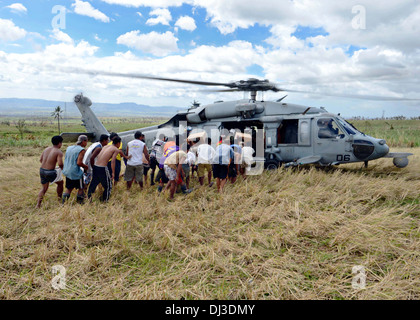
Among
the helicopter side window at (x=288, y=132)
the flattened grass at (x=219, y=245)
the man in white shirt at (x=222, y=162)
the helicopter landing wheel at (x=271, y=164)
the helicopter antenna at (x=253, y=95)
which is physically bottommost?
the flattened grass at (x=219, y=245)

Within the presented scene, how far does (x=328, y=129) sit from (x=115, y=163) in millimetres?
6732

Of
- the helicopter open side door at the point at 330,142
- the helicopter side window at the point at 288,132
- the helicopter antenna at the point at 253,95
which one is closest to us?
the helicopter open side door at the point at 330,142

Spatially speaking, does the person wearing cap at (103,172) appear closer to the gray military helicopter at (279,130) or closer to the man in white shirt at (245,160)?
the gray military helicopter at (279,130)

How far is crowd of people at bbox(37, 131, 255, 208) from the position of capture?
18.7 ft

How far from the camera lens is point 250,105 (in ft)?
29.2

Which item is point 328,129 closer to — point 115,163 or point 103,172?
point 115,163

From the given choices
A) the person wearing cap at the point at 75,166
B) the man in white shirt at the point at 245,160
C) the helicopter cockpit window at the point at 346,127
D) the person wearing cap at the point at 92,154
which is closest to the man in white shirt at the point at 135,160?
the person wearing cap at the point at 92,154

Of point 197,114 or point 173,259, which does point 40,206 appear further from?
point 197,114

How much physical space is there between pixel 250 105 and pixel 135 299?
7361 mm

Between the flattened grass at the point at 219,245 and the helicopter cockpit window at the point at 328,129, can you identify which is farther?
the helicopter cockpit window at the point at 328,129

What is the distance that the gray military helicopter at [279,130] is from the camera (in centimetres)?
819

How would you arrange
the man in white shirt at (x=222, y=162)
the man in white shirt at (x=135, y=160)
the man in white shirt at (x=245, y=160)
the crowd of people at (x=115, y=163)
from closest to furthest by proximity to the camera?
the crowd of people at (x=115, y=163)
the man in white shirt at (x=222, y=162)
the man in white shirt at (x=135, y=160)
the man in white shirt at (x=245, y=160)

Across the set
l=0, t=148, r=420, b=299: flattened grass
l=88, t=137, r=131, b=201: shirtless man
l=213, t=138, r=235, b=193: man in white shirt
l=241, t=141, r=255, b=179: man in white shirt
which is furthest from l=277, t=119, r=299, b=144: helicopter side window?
l=88, t=137, r=131, b=201: shirtless man

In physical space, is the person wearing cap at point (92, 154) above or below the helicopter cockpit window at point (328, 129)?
below
